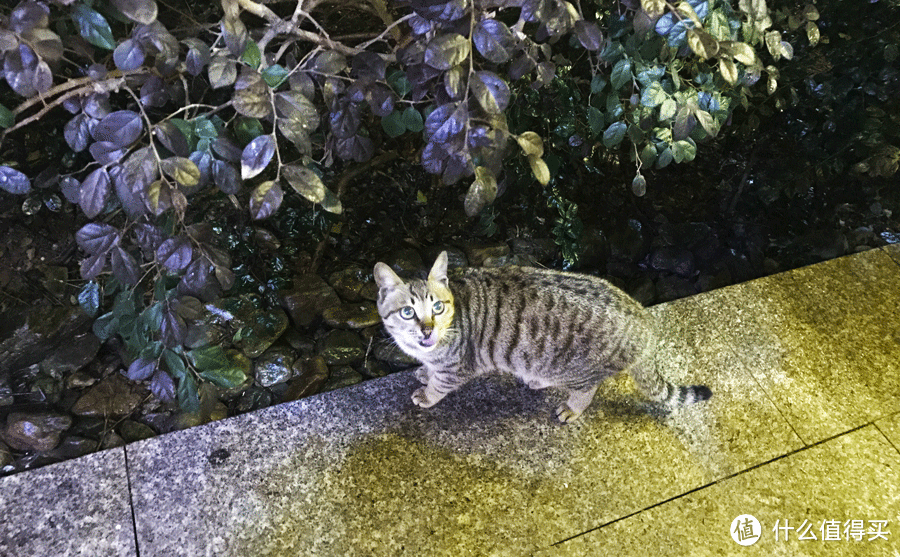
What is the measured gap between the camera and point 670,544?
82.1 inches

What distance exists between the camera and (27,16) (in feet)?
4.13

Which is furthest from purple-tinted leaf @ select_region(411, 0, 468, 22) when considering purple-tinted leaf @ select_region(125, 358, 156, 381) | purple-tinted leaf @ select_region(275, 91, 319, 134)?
purple-tinted leaf @ select_region(125, 358, 156, 381)

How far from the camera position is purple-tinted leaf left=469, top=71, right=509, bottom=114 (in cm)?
140

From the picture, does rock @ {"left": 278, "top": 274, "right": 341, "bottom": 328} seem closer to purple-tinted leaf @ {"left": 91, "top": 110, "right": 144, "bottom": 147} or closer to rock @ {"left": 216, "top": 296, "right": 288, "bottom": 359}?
rock @ {"left": 216, "top": 296, "right": 288, "bottom": 359}

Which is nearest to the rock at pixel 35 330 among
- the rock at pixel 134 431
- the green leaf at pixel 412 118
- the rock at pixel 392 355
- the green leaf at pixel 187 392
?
the rock at pixel 134 431

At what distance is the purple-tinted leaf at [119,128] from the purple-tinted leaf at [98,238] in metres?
0.31

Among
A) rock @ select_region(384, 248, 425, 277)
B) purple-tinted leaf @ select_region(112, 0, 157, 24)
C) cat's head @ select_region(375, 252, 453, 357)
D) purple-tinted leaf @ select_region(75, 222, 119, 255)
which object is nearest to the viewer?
purple-tinted leaf @ select_region(112, 0, 157, 24)

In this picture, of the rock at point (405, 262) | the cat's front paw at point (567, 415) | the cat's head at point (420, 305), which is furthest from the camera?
the rock at point (405, 262)

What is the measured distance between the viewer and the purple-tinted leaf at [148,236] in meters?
1.75

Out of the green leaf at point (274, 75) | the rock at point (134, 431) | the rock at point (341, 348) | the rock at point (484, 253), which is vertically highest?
the green leaf at point (274, 75)

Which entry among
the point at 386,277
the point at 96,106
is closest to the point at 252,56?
the point at 96,106

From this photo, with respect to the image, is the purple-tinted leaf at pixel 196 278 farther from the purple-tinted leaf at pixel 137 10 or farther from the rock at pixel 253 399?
the rock at pixel 253 399

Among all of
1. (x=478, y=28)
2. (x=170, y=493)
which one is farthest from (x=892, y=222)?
(x=170, y=493)

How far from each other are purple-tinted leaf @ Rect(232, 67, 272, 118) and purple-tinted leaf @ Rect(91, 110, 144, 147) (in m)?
0.25
